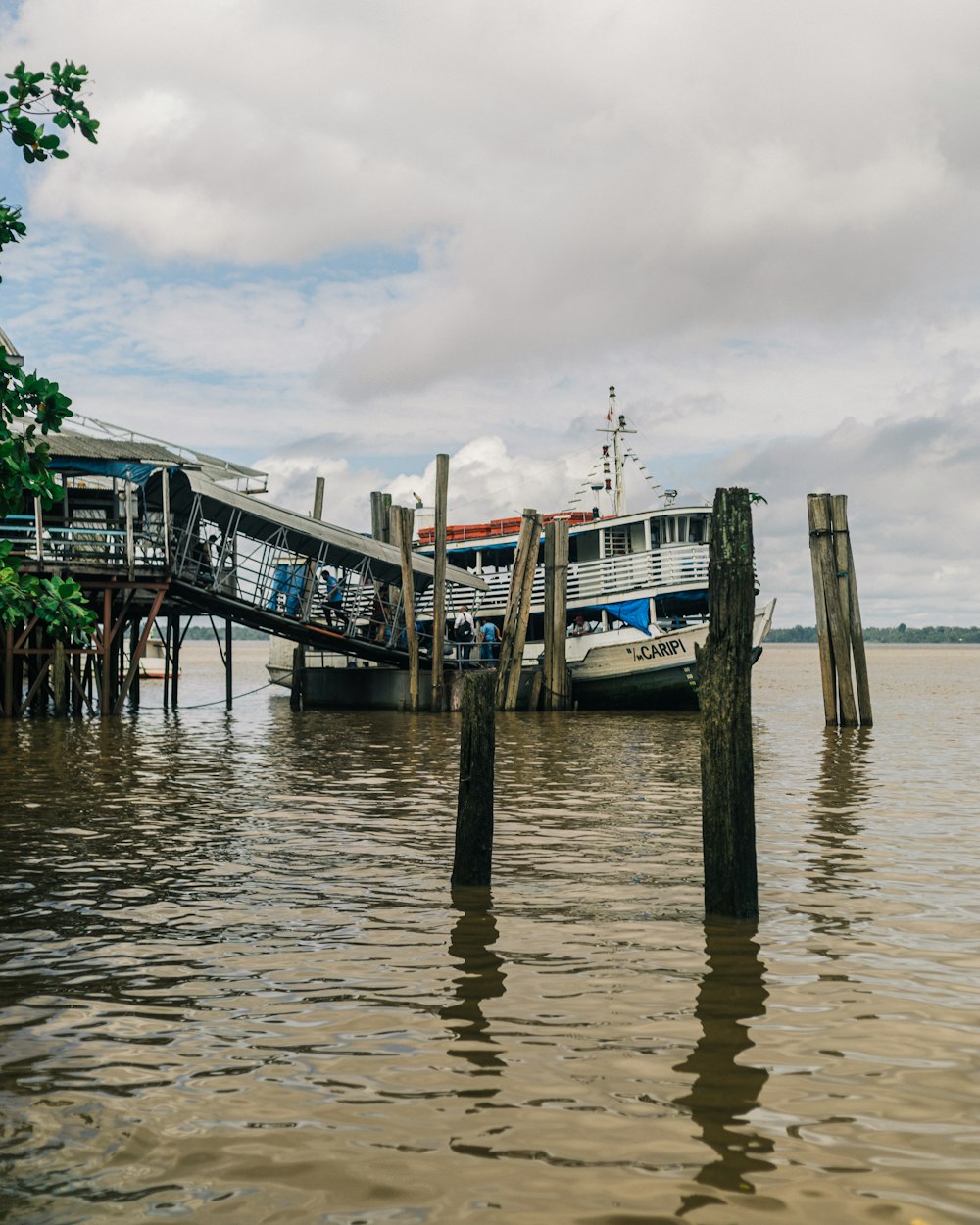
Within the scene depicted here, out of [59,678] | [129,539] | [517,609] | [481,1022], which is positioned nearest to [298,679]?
[517,609]

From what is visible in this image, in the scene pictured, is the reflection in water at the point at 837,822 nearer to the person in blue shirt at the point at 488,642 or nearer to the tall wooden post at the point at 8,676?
the person in blue shirt at the point at 488,642

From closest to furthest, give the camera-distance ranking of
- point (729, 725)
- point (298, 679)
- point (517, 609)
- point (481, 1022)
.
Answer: point (481, 1022) < point (729, 725) < point (517, 609) < point (298, 679)

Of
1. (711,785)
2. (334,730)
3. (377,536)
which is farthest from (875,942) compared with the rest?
(377,536)

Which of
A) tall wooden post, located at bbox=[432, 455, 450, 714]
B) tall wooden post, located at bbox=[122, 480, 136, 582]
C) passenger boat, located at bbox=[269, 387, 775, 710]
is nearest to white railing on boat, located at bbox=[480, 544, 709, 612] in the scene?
passenger boat, located at bbox=[269, 387, 775, 710]

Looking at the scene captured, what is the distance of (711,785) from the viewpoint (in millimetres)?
8508

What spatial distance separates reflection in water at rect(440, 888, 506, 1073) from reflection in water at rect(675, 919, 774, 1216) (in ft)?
3.13

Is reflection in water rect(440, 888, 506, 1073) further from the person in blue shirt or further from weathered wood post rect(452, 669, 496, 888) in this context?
the person in blue shirt

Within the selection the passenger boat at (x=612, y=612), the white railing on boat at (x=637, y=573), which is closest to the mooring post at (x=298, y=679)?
the passenger boat at (x=612, y=612)

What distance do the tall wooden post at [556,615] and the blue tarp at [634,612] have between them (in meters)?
2.39

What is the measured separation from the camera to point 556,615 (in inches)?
1157

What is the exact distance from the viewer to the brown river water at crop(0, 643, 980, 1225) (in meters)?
4.54

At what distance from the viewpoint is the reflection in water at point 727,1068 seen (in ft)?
15.3

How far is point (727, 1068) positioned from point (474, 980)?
1808mm

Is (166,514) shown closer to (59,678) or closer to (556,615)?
(59,678)
